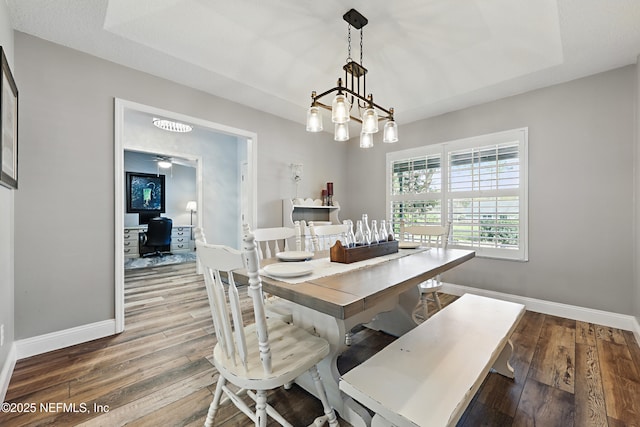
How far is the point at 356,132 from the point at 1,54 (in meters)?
3.86

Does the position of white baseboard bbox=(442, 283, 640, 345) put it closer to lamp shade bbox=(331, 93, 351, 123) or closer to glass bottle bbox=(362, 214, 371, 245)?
glass bottle bbox=(362, 214, 371, 245)

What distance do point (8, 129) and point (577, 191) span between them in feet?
15.6

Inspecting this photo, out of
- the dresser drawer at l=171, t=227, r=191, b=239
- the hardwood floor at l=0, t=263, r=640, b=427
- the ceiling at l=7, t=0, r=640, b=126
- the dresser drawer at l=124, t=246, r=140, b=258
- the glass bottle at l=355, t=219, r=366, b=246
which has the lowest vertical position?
the hardwood floor at l=0, t=263, r=640, b=427

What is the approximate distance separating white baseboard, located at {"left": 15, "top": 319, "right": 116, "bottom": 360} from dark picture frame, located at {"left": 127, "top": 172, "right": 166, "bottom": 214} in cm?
529

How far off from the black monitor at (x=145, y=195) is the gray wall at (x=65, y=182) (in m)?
5.00

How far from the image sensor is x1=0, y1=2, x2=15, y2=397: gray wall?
169cm

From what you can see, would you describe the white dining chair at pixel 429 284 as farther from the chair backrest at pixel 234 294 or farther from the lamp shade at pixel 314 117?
the chair backrest at pixel 234 294

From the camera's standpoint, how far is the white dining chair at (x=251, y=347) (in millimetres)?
1013

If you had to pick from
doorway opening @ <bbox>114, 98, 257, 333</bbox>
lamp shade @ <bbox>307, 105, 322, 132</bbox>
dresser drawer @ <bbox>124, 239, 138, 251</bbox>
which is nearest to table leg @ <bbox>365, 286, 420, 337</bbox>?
lamp shade @ <bbox>307, 105, 322, 132</bbox>

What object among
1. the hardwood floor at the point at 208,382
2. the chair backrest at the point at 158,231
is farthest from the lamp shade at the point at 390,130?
the chair backrest at the point at 158,231

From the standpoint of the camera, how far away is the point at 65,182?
2242 mm

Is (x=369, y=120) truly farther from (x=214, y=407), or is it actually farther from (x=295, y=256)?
(x=214, y=407)

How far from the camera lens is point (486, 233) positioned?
3268mm

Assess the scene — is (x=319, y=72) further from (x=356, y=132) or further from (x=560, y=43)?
(x=560, y=43)
